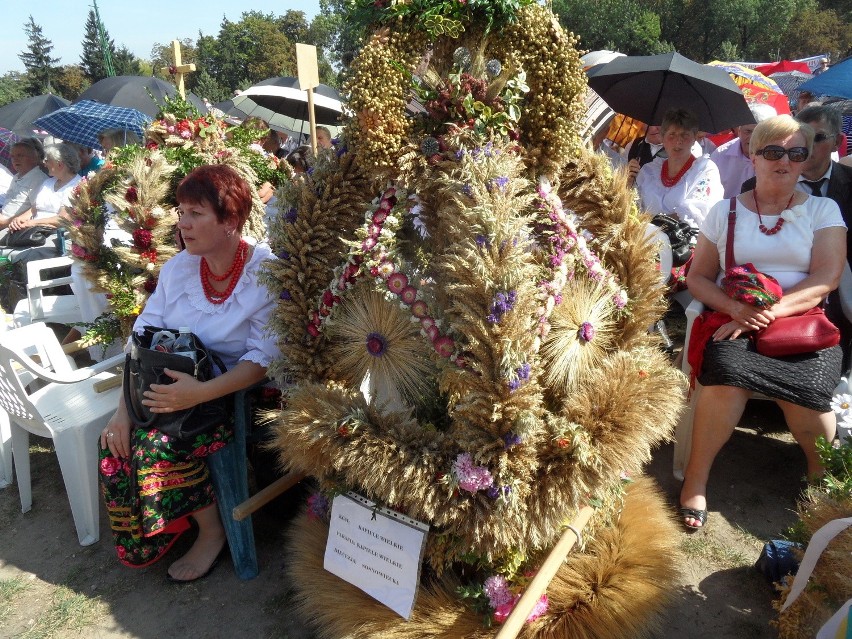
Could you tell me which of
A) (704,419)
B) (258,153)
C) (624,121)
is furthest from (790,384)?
(624,121)

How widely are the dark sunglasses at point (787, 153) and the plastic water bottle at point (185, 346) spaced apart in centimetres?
256

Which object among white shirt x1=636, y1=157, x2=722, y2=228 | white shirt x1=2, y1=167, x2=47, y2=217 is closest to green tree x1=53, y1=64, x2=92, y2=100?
white shirt x1=2, y1=167, x2=47, y2=217

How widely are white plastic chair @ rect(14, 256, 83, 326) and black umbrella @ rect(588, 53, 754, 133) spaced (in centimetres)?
438

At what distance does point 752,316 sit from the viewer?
8.41ft

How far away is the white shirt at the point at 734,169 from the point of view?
4.52 m

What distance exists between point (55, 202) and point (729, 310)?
19.6 ft

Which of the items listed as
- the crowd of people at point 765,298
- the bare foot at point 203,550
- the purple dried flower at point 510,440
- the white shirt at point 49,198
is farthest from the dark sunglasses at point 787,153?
the white shirt at point 49,198

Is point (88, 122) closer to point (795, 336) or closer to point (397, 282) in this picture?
point (397, 282)

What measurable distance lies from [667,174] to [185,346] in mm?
3074

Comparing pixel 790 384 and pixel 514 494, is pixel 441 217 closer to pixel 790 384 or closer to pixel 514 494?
pixel 514 494

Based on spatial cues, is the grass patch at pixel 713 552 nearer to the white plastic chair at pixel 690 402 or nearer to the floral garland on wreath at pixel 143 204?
the white plastic chair at pixel 690 402

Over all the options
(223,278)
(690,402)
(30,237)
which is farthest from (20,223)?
(690,402)

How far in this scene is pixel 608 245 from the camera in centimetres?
192

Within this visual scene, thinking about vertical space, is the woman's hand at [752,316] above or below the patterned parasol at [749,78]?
below
